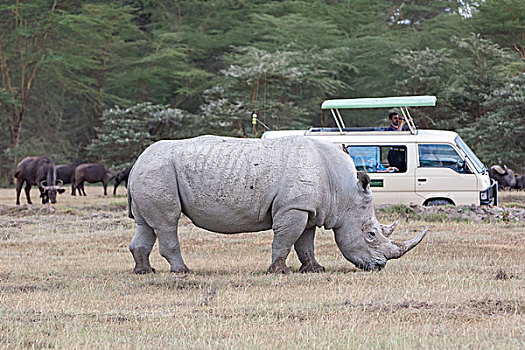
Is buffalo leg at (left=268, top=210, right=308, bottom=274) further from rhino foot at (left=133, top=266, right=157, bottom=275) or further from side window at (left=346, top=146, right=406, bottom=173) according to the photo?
side window at (left=346, top=146, right=406, bottom=173)

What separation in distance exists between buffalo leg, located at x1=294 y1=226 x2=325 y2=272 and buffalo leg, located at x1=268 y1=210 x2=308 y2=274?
39cm

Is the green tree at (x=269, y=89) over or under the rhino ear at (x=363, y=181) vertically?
over

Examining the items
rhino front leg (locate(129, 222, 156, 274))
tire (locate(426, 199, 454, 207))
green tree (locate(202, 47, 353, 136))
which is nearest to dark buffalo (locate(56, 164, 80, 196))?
green tree (locate(202, 47, 353, 136))

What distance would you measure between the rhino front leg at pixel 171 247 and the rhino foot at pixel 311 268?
1365 millimetres

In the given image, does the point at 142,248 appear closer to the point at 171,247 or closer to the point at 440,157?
the point at 171,247

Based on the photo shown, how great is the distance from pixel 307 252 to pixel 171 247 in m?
1.65

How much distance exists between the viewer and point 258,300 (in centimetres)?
770

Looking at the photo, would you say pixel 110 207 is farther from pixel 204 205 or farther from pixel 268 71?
pixel 268 71

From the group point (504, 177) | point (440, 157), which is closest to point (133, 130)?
point (504, 177)

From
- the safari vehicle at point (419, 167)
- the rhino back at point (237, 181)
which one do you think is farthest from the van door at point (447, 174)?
the rhino back at point (237, 181)

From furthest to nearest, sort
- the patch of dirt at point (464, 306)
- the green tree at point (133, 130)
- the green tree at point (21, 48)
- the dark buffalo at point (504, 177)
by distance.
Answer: the green tree at point (21, 48)
the green tree at point (133, 130)
the dark buffalo at point (504, 177)
the patch of dirt at point (464, 306)

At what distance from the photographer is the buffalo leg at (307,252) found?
1009 centimetres

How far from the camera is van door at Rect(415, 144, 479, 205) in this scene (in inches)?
679

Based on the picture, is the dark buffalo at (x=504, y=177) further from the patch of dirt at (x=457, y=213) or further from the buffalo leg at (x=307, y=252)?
the buffalo leg at (x=307, y=252)
